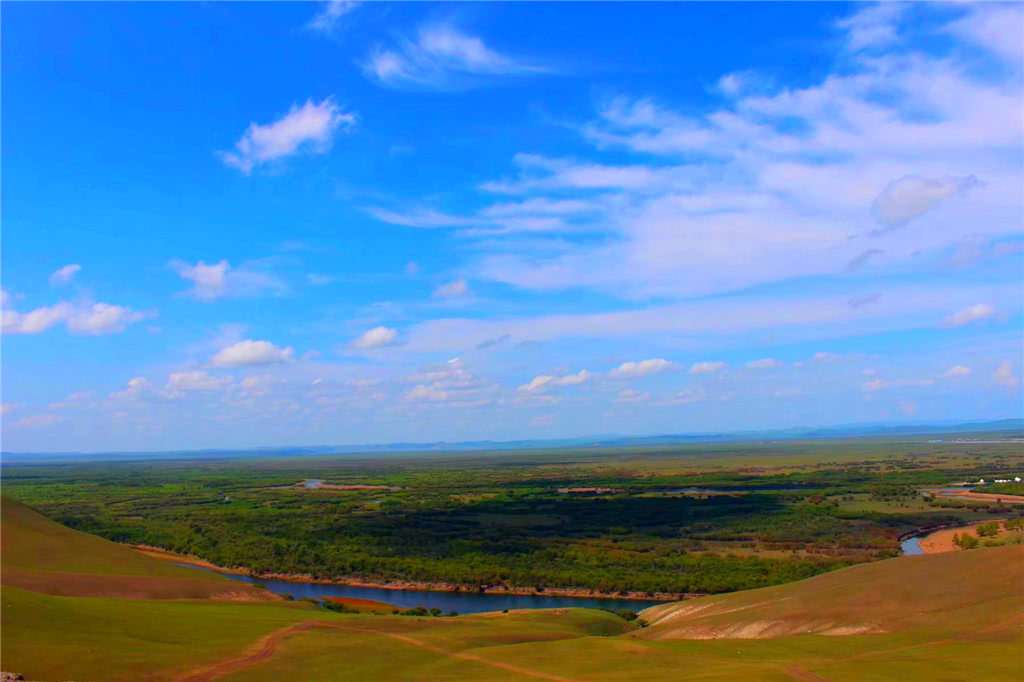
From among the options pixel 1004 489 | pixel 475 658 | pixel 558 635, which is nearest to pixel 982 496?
pixel 1004 489

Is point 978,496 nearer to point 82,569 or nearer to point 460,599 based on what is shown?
point 460,599

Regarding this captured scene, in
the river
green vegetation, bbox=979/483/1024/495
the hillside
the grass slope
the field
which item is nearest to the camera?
the hillside

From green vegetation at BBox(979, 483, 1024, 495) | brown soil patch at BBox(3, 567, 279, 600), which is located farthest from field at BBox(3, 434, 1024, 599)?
brown soil patch at BBox(3, 567, 279, 600)

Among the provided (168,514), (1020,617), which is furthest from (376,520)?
(1020,617)

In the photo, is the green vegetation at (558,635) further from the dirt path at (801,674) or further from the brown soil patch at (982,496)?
the brown soil patch at (982,496)

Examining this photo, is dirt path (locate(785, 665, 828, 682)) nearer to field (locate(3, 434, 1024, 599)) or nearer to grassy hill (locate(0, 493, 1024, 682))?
grassy hill (locate(0, 493, 1024, 682))

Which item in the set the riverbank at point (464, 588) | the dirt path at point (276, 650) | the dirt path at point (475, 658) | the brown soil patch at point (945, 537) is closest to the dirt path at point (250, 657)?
the dirt path at point (276, 650)

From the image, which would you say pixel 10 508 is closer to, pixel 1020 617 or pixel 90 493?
pixel 1020 617
